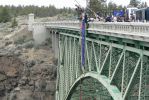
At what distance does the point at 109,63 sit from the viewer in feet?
83.0

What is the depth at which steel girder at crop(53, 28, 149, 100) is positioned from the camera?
19.7 metres

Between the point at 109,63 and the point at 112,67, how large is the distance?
2.07ft

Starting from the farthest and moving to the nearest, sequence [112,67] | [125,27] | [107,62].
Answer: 1. [107,62]
2. [112,67]
3. [125,27]

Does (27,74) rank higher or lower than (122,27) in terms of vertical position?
lower

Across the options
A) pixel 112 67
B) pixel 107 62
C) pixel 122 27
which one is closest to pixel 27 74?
pixel 107 62

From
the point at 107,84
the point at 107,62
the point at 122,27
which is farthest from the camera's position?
the point at 107,62

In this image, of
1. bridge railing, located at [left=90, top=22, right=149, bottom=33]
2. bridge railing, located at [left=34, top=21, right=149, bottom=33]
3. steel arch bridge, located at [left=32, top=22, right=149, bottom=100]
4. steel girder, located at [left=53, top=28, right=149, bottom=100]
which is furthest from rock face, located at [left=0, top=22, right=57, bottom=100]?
bridge railing, located at [left=90, top=22, right=149, bottom=33]

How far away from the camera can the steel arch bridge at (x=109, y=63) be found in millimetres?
19877

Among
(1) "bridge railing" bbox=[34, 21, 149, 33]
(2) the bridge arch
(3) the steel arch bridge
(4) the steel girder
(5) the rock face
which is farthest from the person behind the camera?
(5) the rock face

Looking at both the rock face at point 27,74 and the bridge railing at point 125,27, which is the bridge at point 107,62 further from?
the rock face at point 27,74

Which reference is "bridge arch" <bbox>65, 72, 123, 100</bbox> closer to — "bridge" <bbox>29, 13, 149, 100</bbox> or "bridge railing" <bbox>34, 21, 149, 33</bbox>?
"bridge" <bbox>29, 13, 149, 100</bbox>

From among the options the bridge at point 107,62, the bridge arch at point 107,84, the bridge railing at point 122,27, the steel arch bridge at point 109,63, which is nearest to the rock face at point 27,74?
the bridge at point 107,62

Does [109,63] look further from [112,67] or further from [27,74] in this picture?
[27,74]

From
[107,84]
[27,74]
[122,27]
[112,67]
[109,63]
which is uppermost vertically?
[122,27]
